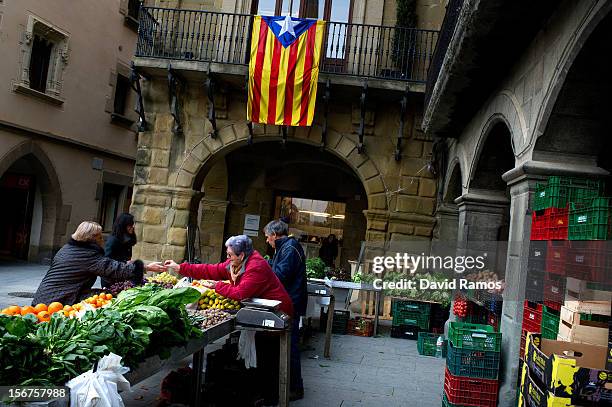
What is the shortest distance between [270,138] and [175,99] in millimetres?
2142

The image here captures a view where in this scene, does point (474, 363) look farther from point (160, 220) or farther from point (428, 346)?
point (160, 220)

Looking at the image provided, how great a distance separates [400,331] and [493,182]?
2989 millimetres

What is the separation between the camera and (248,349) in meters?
5.20

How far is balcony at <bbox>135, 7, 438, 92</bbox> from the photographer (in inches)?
451

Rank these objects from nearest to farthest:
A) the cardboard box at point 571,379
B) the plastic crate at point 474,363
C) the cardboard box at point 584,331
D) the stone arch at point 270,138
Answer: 1. the cardboard box at point 571,379
2. the cardboard box at point 584,331
3. the plastic crate at point 474,363
4. the stone arch at point 270,138

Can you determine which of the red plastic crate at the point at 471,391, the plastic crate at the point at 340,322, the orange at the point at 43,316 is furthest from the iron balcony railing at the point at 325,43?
the orange at the point at 43,316

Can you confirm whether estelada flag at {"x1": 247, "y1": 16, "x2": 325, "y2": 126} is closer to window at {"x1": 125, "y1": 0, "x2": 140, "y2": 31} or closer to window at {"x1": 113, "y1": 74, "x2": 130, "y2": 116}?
window at {"x1": 125, "y1": 0, "x2": 140, "y2": 31}

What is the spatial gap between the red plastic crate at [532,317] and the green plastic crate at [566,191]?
0.90 metres

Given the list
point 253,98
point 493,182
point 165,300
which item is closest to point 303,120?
point 253,98

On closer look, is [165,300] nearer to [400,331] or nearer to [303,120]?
[400,331]

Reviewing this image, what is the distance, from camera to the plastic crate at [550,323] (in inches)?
186

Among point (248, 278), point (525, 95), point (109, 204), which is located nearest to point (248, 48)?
point (525, 95)

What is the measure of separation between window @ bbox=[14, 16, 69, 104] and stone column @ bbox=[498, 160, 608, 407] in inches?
537

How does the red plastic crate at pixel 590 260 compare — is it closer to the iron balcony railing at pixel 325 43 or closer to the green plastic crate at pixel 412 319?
the green plastic crate at pixel 412 319
